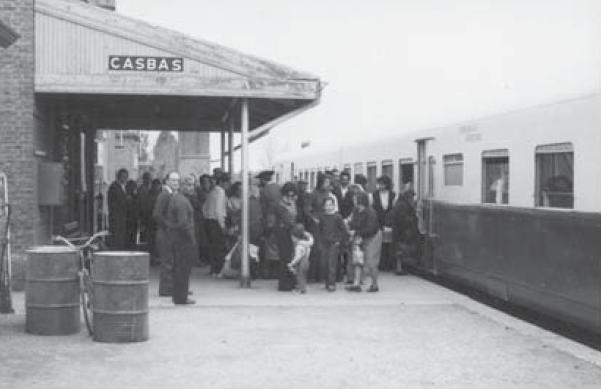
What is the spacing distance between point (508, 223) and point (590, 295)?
2536 millimetres

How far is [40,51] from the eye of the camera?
13.2 m

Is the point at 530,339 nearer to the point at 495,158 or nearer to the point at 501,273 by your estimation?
the point at 501,273

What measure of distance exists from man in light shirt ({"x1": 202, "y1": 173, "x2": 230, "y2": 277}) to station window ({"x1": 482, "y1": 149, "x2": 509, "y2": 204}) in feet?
15.9

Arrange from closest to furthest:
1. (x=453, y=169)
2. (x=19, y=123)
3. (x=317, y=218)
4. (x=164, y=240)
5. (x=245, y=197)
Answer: (x=164, y=240), (x=19, y=123), (x=245, y=197), (x=453, y=169), (x=317, y=218)

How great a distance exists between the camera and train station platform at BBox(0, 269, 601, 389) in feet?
25.1

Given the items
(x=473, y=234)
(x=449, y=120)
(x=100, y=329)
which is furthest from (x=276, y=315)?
(x=449, y=120)

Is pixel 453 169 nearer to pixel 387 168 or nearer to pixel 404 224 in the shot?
pixel 404 224

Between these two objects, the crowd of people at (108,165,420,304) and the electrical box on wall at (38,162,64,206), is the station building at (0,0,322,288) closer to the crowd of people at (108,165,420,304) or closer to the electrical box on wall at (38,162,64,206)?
the electrical box on wall at (38,162,64,206)

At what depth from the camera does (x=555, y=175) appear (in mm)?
10586

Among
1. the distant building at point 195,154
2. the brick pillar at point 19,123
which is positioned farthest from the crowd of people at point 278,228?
the distant building at point 195,154

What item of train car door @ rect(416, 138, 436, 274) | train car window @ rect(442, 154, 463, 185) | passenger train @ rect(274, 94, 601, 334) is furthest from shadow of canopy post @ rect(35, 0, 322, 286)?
train car door @ rect(416, 138, 436, 274)

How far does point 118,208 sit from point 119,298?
8.58 metres

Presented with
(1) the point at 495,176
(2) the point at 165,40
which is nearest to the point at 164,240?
(2) the point at 165,40

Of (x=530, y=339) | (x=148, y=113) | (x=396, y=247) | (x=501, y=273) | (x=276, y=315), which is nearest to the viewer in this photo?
(x=530, y=339)
